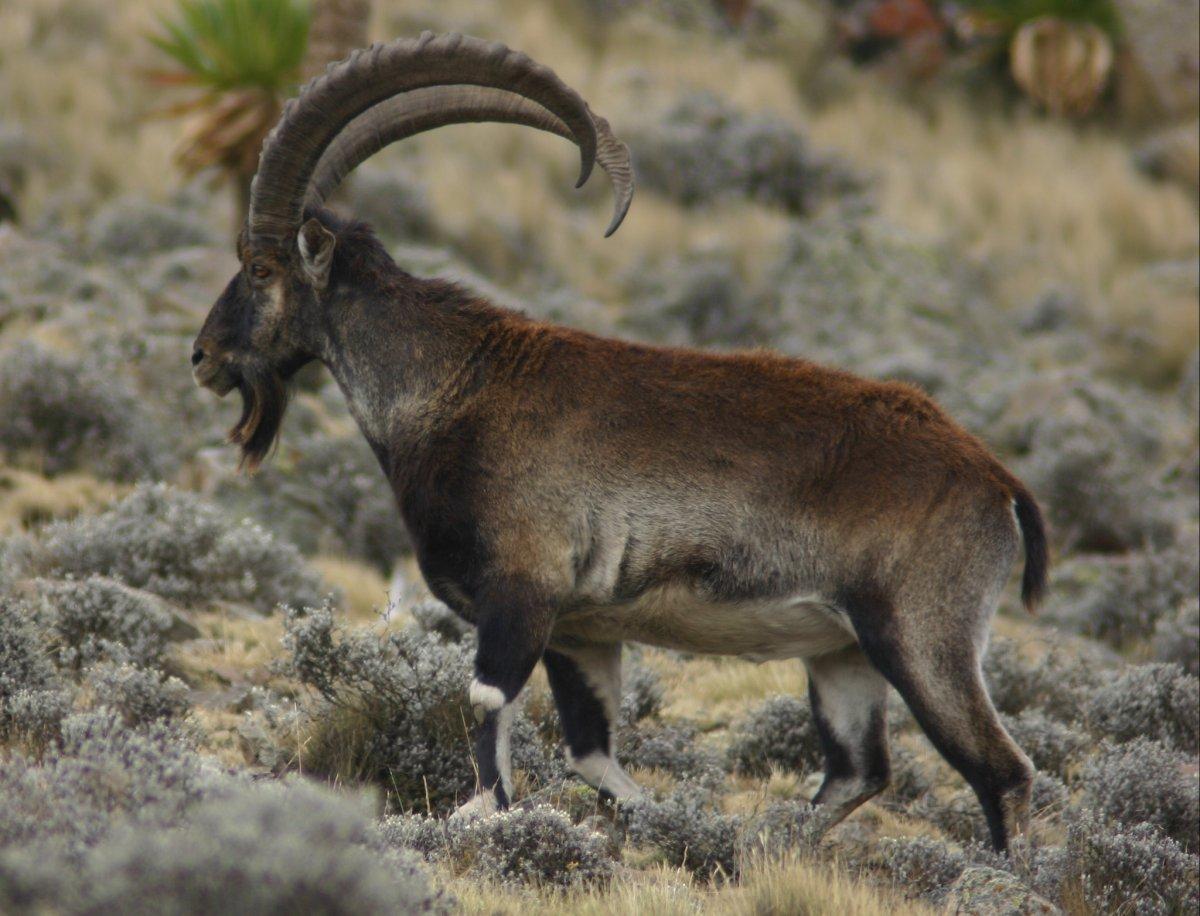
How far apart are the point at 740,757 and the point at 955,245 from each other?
16761mm

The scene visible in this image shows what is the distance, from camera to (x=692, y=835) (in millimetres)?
5711

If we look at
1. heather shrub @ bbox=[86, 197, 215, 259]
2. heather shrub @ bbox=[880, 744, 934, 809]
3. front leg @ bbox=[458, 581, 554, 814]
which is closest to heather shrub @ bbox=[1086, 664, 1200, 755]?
heather shrub @ bbox=[880, 744, 934, 809]

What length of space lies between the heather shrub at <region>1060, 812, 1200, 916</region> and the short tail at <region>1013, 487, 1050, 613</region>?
0.94 m

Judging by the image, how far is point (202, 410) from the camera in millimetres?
13023

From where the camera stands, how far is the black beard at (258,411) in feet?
21.1

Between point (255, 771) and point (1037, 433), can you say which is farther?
point (1037, 433)

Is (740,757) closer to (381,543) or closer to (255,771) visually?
(255,771)

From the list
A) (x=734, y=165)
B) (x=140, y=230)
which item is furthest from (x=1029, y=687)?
(x=734, y=165)

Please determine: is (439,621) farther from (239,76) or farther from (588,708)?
(239,76)

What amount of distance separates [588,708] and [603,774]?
0.93 feet

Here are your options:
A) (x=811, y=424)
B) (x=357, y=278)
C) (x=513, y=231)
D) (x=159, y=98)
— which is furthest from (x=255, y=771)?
(x=159, y=98)

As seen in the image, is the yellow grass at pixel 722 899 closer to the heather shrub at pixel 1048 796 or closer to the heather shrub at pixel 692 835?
the heather shrub at pixel 692 835

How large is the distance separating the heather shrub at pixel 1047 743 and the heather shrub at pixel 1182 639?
2.12m

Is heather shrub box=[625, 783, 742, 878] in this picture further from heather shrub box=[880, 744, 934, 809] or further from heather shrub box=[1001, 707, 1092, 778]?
heather shrub box=[1001, 707, 1092, 778]
